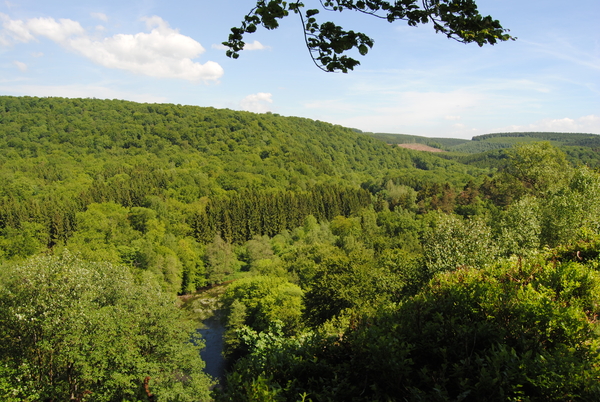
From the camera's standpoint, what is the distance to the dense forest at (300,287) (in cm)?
551

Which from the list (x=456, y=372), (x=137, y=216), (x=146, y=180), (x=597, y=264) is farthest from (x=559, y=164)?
(x=146, y=180)

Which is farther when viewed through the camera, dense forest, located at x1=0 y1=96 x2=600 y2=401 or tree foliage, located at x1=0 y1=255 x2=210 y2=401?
tree foliage, located at x1=0 y1=255 x2=210 y2=401

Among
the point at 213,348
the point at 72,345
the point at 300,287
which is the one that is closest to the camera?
the point at 72,345

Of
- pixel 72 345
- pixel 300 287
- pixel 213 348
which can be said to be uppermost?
pixel 72 345

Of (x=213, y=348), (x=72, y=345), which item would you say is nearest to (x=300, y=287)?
(x=213, y=348)

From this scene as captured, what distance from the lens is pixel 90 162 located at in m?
113

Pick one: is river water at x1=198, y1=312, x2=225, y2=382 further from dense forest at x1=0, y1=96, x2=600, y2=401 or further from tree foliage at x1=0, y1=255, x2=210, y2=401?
tree foliage at x1=0, y1=255, x2=210, y2=401

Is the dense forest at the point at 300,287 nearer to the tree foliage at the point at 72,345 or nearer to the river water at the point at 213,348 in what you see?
the tree foliage at the point at 72,345

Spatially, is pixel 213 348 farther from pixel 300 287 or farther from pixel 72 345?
pixel 72 345

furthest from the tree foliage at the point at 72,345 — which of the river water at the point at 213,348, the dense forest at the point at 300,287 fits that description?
the river water at the point at 213,348

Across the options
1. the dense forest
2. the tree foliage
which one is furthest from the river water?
the tree foliage

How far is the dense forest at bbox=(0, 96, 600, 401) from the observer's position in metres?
5.51

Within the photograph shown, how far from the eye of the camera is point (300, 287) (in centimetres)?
4222

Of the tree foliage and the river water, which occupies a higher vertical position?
the tree foliage
